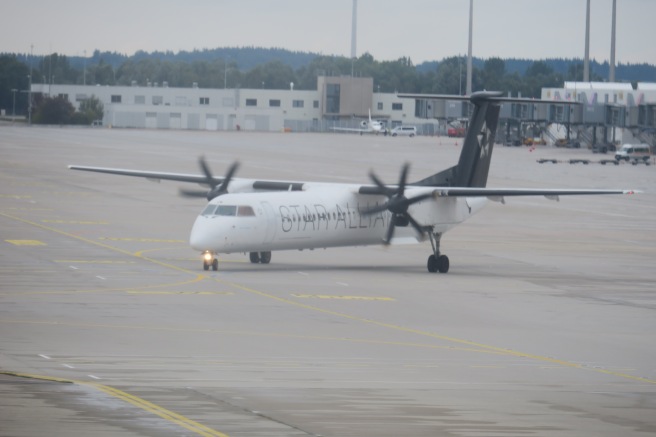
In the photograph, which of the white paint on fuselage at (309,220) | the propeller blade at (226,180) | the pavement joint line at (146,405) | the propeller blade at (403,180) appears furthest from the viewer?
the propeller blade at (226,180)

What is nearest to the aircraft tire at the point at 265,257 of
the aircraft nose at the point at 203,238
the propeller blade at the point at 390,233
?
the aircraft nose at the point at 203,238

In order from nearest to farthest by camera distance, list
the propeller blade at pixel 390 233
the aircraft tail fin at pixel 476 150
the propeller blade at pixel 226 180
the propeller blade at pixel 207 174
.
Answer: the propeller blade at pixel 390 233 < the propeller blade at pixel 226 180 < the aircraft tail fin at pixel 476 150 < the propeller blade at pixel 207 174

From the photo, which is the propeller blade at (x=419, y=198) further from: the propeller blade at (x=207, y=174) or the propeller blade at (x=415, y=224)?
the propeller blade at (x=207, y=174)

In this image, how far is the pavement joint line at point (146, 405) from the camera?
16.7m

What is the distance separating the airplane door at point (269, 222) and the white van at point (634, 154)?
301ft

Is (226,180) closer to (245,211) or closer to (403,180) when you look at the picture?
(245,211)

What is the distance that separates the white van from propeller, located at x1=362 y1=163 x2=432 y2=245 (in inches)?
3489

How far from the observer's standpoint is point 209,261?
37875 millimetres

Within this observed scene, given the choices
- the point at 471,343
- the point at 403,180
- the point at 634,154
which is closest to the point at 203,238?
the point at 403,180

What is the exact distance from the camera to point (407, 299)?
33875 millimetres

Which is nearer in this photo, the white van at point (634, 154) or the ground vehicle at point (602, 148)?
the white van at point (634, 154)

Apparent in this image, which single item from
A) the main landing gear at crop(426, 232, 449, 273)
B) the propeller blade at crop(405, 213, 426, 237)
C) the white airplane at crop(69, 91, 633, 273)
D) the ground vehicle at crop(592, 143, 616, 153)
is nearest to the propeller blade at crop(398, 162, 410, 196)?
the white airplane at crop(69, 91, 633, 273)

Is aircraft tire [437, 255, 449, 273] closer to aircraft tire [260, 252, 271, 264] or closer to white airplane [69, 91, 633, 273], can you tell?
white airplane [69, 91, 633, 273]

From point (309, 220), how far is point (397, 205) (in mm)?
2960
